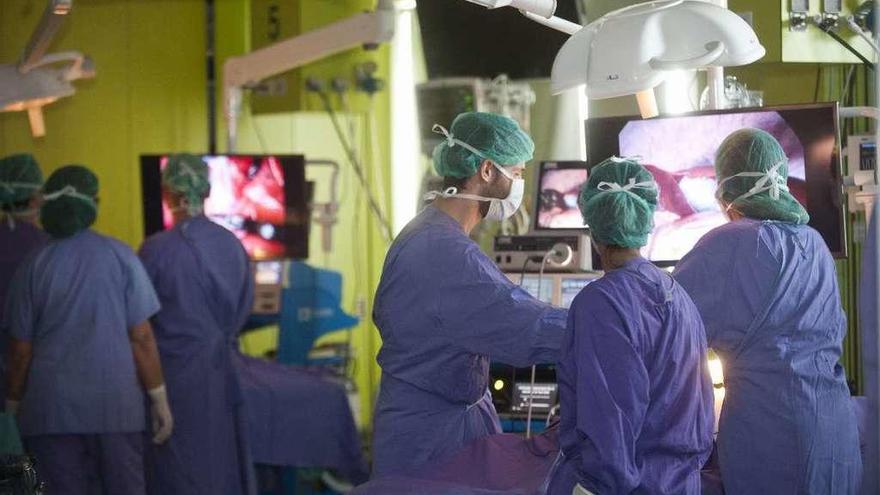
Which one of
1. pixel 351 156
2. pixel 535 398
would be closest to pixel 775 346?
pixel 535 398

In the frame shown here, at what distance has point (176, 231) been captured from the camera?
4.86m

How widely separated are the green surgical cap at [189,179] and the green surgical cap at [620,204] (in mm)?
2498

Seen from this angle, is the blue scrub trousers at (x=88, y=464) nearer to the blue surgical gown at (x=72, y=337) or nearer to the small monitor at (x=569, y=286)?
the blue surgical gown at (x=72, y=337)

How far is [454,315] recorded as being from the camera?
3029 mm

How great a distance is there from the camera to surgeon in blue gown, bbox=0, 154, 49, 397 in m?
4.95

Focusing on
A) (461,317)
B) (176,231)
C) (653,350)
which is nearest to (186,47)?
(176,231)

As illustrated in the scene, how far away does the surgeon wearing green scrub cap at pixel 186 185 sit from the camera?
502 centimetres

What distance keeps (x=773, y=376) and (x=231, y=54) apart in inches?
210

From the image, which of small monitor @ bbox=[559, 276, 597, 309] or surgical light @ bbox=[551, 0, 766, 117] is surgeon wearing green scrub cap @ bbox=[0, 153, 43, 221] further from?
surgical light @ bbox=[551, 0, 766, 117]

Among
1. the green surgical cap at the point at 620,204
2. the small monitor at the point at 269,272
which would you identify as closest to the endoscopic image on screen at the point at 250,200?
the small monitor at the point at 269,272

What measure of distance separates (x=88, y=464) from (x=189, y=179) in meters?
1.18

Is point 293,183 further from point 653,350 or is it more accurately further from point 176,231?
point 653,350

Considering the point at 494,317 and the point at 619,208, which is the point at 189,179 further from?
the point at 619,208

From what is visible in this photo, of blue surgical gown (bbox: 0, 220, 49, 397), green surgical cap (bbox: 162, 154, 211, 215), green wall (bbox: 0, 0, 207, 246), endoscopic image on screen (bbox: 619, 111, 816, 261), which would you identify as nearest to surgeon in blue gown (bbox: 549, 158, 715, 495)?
endoscopic image on screen (bbox: 619, 111, 816, 261)
